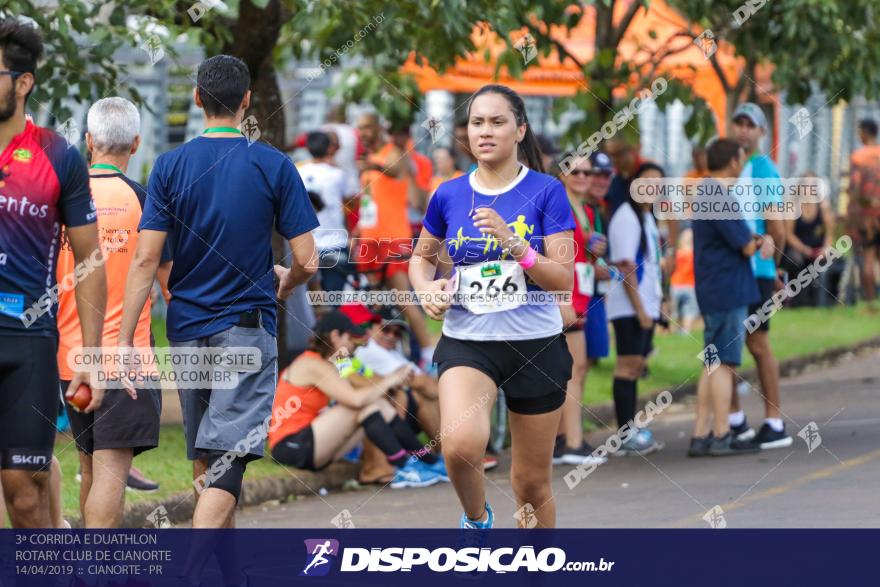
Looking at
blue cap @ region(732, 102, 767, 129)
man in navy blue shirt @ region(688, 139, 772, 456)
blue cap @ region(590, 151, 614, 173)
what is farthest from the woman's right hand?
blue cap @ region(732, 102, 767, 129)

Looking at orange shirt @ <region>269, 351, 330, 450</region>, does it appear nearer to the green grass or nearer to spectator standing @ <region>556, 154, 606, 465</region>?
the green grass

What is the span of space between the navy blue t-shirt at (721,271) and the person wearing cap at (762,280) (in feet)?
0.69

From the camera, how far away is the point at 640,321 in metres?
10.5

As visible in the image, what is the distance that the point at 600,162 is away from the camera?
10.2 meters

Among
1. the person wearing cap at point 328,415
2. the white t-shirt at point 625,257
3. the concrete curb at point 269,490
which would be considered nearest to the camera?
the concrete curb at point 269,490

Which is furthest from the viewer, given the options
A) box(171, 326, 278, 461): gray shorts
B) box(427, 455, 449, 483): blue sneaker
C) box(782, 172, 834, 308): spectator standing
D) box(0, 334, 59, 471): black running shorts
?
box(782, 172, 834, 308): spectator standing

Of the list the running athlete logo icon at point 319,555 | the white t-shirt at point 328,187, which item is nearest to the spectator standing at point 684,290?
the white t-shirt at point 328,187

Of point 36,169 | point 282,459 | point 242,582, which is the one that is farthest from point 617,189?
point 36,169

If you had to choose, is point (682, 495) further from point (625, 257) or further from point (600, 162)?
point (600, 162)

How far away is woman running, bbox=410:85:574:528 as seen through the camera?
6102mm

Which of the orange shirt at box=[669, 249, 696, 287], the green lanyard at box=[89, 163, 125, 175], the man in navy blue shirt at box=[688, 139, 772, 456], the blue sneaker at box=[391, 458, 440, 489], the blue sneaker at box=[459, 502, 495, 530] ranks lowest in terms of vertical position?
the blue sneaker at box=[391, 458, 440, 489]

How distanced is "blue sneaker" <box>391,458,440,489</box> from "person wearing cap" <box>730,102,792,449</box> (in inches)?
84.1

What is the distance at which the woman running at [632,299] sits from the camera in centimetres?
Answer: 1052

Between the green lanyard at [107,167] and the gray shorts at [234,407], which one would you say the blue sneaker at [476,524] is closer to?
the gray shorts at [234,407]
